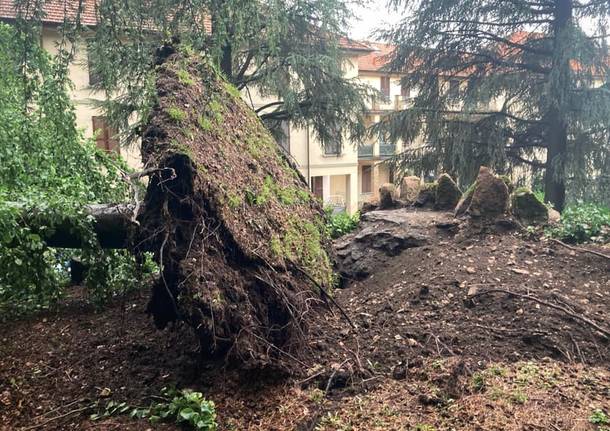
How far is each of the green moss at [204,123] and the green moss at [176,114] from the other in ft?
0.90

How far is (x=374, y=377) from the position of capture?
3346mm

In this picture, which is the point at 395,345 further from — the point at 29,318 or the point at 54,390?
the point at 29,318

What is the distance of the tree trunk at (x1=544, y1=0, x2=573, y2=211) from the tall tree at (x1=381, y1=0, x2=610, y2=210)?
0.02 meters

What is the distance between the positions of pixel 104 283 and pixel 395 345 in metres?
2.66

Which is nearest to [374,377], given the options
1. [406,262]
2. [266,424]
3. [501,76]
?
[266,424]

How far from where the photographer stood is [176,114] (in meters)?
3.75

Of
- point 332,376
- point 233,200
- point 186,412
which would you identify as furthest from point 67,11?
point 332,376

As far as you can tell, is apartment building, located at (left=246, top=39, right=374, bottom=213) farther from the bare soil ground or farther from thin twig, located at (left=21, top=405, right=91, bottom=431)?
thin twig, located at (left=21, top=405, right=91, bottom=431)

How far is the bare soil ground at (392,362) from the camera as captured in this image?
2.98 meters

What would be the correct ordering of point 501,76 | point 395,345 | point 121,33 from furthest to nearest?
1. point 501,76
2. point 121,33
3. point 395,345

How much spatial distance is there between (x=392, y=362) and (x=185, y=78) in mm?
2901

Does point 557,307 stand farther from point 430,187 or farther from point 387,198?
point 387,198

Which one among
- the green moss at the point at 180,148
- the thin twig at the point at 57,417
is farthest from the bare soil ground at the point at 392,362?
the green moss at the point at 180,148

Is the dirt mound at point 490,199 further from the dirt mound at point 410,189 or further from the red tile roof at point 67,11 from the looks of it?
the red tile roof at point 67,11
